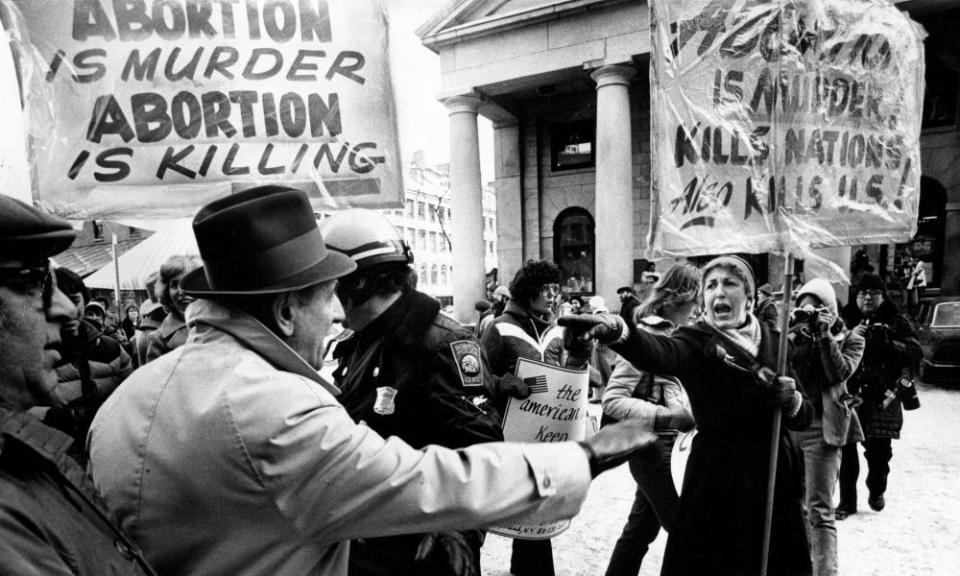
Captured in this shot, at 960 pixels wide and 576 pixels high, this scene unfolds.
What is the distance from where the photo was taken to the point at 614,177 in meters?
15.0

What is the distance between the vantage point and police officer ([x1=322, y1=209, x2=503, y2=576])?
215 centimetres

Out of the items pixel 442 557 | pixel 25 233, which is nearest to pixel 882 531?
pixel 442 557

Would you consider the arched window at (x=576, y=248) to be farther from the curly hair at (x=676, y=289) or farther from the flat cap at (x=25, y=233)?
the flat cap at (x=25, y=233)

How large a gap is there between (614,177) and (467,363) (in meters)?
13.6

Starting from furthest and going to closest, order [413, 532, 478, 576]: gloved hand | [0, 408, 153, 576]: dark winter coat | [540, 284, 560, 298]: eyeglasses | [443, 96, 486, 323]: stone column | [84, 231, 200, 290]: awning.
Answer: [84, 231, 200, 290]: awning < [443, 96, 486, 323]: stone column < [540, 284, 560, 298]: eyeglasses < [413, 532, 478, 576]: gloved hand < [0, 408, 153, 576]: dark winter coat

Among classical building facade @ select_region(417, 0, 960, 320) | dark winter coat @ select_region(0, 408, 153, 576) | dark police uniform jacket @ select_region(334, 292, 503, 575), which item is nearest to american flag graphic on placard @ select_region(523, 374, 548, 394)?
dark police uniform jacket @ select_region(334, 292, 503, 575)

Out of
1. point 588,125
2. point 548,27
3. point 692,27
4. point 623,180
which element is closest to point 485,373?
point 692,27

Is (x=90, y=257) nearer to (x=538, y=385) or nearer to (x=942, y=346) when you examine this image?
(x=538, y=385)

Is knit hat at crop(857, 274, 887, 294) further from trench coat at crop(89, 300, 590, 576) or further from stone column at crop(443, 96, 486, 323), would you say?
stone column at crop(443, 96, 486, 323)

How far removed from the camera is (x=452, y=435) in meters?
2.17

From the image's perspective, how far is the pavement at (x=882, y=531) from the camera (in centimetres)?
410

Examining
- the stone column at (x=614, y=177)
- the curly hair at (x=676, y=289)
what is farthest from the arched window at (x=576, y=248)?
the curly hair at (x=676, y=289)

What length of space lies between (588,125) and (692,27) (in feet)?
56.7

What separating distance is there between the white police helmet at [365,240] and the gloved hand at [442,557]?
1091 millimetres
